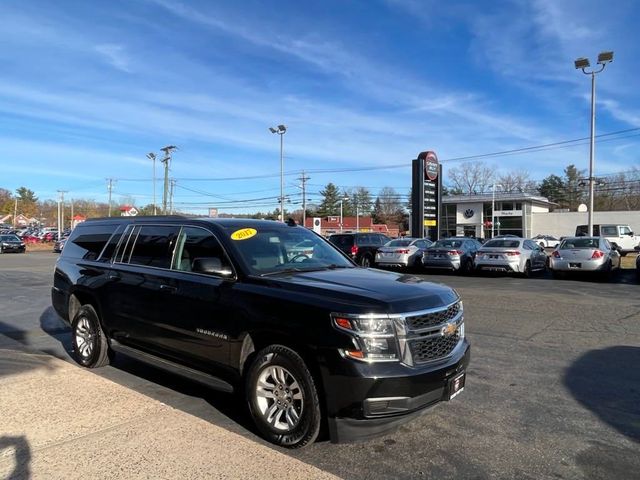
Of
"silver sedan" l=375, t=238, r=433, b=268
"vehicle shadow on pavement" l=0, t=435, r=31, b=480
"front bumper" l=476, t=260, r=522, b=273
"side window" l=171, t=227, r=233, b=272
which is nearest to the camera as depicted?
"vehicle shadow on pavement" l=0, t=435, r=31, b=480

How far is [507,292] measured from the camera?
46.5 feet

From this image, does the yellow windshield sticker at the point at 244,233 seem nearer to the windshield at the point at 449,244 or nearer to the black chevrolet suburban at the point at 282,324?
the black chevrolet suburban at the point at 282,324

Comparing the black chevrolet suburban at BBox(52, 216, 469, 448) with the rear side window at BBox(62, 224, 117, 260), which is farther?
the rear side window at BBox(62, 224, 117, 260)

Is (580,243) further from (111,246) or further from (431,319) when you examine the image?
(111,246)

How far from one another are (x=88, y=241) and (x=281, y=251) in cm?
323

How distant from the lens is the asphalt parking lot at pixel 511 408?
3814mm

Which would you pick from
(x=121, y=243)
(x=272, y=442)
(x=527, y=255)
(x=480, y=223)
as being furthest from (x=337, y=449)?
(x=480, y=223)

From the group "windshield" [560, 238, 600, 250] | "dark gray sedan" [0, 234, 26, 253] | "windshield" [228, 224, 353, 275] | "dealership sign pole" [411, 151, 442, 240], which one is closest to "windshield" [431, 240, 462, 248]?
"windshield" [560, 238, 600, 250]

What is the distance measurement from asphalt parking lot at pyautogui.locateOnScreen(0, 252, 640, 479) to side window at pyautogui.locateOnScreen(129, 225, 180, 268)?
1366 mm

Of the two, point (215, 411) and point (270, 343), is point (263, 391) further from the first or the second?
point (215, 411)

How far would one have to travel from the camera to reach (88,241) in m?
7.04

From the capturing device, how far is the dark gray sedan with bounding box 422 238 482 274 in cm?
2075

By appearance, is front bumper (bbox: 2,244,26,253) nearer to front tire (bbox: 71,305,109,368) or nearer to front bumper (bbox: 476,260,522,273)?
front bumper (bbox: 476,260,522,273)

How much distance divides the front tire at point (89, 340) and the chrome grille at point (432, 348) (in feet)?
13.3
